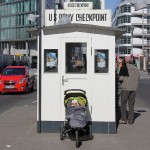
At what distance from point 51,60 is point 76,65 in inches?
23.2

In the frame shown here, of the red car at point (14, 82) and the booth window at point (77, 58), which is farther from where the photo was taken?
the red car at point (14, 82)

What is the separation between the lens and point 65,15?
10812 millimetres

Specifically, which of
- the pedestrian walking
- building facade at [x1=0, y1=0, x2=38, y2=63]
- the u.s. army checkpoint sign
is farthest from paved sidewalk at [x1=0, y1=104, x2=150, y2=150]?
building facade at [x1=0, y1=0, x2=38, y2=63]

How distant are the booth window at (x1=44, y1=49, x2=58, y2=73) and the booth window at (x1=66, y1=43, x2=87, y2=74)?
10.9 inches

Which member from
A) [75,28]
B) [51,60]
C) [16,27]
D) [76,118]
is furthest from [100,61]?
[16,27]

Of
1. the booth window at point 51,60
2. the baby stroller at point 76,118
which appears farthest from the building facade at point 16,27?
the baby stroller at point 76,118

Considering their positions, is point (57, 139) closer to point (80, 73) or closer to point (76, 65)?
point (80, 73)

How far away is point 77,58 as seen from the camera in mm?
9883

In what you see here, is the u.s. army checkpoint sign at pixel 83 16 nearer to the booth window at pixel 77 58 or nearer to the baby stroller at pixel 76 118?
the booth window at pixel 77 58

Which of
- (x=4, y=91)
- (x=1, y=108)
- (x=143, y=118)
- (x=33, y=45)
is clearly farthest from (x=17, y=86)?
(x=33, y=45)

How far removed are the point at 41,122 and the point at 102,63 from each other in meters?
1.95

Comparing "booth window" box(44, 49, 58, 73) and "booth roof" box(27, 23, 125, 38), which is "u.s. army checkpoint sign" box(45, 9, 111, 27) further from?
"booth window" box(44, 49, 58, 73)

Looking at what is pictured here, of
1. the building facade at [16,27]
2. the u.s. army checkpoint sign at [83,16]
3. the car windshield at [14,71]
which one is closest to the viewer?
the u.s. army checkpoint sign at [83,16]

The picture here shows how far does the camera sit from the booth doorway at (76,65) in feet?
32.2
